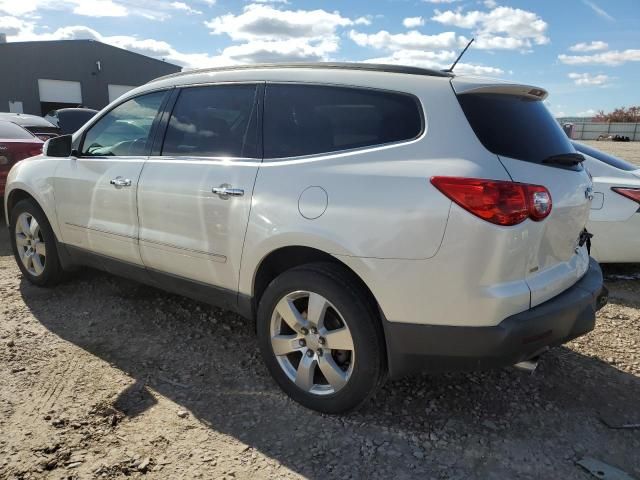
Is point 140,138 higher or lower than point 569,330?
higher

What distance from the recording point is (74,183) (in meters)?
3.94

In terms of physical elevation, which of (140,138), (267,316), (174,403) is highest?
(140,138)

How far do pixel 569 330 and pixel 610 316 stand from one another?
2058mm

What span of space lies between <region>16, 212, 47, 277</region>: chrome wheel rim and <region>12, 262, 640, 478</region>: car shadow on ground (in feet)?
2.56

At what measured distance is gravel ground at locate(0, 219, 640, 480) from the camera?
7.80 feet

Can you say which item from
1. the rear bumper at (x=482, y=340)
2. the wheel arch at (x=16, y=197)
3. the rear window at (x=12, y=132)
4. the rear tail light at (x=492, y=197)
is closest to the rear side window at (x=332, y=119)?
the rear tail light at (x=492, y=197)

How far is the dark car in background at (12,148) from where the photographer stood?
676cm

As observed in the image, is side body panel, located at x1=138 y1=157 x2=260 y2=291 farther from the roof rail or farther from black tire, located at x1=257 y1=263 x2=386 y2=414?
the roof rail

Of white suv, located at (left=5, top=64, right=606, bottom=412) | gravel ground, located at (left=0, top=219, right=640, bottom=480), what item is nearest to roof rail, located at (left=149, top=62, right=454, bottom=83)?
white suv, located at (left=5, top=64, right=606, bottom=412)

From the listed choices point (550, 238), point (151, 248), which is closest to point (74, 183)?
point (151, 248)

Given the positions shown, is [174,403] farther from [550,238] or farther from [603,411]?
[603,411]

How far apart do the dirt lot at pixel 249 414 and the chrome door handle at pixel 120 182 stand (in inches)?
42.2

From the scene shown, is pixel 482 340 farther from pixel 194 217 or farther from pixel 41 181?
pixel 41 181

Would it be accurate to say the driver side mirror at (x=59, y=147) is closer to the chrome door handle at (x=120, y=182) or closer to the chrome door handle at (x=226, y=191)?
the chrome door handle at (x=120, y=182)
